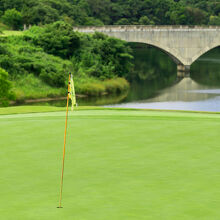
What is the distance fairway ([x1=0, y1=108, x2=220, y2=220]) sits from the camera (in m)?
8.36

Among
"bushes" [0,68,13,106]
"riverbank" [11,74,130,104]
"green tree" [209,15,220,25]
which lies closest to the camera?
"bushes" [0,68,13,106]

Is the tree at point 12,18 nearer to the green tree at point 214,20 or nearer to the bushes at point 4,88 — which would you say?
the bushes at point 4,88

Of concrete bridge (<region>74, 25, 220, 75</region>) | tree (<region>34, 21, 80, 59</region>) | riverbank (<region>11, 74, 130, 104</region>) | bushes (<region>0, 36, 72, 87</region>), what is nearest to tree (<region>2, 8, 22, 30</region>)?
tree (<region>34, 21, 80, 59</region>)

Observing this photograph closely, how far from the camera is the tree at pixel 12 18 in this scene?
259ft

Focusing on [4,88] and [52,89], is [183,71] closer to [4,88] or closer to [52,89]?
[52,89]

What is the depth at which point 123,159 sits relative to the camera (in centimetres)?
1146

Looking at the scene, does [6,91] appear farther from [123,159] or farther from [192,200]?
[192,200]

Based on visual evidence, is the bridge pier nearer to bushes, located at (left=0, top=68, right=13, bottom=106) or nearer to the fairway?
bushes, located at (left=0, top=68, right=13, bottom=106)

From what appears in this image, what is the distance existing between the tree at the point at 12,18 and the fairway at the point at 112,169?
65.3 meters

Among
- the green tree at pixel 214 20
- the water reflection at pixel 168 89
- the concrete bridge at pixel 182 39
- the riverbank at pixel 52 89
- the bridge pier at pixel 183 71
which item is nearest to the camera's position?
the water reflection at pixel 168 89

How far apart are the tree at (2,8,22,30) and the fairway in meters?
65.3

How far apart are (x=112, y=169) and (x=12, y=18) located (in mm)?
71281

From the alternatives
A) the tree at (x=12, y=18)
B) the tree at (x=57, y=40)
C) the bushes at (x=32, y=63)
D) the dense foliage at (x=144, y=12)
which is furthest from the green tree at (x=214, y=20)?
the bushes at (x=32, y=63)

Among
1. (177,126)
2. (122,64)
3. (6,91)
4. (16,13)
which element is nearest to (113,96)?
(122,64)
